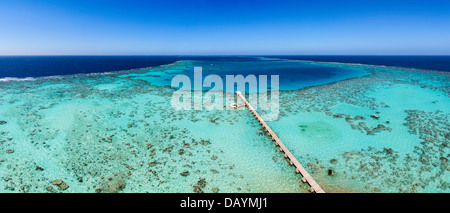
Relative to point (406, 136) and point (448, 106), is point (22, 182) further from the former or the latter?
point (448, 106)

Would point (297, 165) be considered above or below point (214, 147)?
below

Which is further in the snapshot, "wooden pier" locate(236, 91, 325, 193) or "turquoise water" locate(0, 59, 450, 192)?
"turquoise water" locate(0, 59, 450, 192)

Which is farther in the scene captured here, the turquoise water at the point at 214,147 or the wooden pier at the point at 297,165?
the turquoise water at the point at 214,147

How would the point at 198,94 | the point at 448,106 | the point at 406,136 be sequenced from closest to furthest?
the point at 406,136 < the point at 448,106 < the point at 198,94

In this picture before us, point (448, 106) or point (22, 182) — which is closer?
point (22, 182)

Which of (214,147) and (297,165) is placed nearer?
(297,165)

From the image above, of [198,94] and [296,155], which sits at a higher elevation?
[198,94]
